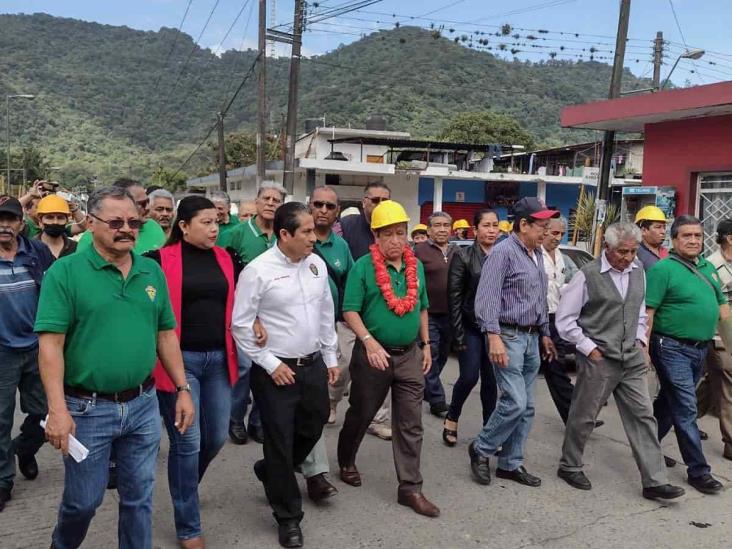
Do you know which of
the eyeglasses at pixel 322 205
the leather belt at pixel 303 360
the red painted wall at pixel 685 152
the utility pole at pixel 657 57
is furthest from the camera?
the utility pole at pixel 657 57

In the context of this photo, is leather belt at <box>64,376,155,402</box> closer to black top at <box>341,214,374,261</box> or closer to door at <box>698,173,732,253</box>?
black top at <box>341,214,374,261</box>

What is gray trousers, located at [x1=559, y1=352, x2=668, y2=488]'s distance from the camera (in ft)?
14.9

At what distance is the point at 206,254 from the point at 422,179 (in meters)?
24.4

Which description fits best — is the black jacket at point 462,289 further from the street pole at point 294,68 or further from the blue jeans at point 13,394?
the street pole at point 294,68

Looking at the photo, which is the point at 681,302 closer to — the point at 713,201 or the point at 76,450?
the point at 76,450

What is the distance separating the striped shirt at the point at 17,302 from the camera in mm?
4105

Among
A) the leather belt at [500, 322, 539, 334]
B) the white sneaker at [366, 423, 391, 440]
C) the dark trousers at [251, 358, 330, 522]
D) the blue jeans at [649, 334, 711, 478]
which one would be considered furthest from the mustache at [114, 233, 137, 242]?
the blue jeans at [649, 334, 711, 478]

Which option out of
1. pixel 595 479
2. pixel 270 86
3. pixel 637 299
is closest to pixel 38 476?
pixel 595 479

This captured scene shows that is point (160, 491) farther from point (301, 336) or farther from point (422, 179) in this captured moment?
point (422, 179)

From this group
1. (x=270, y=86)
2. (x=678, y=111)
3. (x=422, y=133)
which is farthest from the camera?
(x=270, y=86)

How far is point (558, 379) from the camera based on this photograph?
5707 millimetres

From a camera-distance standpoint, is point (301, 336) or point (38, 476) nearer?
point (301, 336)

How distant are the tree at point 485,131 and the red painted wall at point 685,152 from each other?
35279 millimetres

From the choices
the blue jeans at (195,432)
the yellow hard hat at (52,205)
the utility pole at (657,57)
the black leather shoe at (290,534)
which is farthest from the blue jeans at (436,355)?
the utility pole at (657,57)
